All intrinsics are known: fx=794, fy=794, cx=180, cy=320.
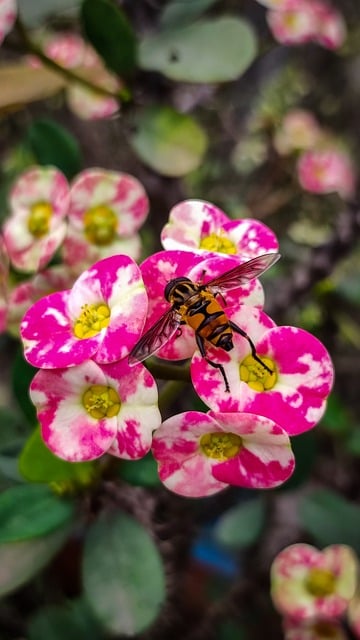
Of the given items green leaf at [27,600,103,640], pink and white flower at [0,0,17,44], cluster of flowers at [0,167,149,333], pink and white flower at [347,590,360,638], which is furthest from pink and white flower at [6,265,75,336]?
pink and white flower at [347,590,360,638]

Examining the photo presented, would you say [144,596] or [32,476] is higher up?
[32,476]

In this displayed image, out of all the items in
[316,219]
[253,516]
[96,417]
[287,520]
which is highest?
[96,417]

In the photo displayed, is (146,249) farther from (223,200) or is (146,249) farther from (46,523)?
(46,523)

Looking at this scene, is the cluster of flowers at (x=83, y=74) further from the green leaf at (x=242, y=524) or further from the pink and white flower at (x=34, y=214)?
the green leaf at (x=242, y=524)

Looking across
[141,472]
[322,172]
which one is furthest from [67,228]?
[322,172]

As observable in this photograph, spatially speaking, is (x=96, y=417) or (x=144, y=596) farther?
(x=144, y=596)

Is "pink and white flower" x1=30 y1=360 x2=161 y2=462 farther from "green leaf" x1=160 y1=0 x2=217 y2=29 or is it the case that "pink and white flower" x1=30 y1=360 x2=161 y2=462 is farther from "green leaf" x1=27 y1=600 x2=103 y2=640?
"green leaf" x1=160 y1=0 x2=217 y2=29

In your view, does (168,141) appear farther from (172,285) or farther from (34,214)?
(172,285)

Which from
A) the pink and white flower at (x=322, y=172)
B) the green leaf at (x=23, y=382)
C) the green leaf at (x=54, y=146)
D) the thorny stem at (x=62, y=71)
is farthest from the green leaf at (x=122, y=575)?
the pink and white flower at (x=322, y=172)

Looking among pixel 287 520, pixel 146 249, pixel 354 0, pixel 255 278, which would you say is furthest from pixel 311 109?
pixel 255 278
